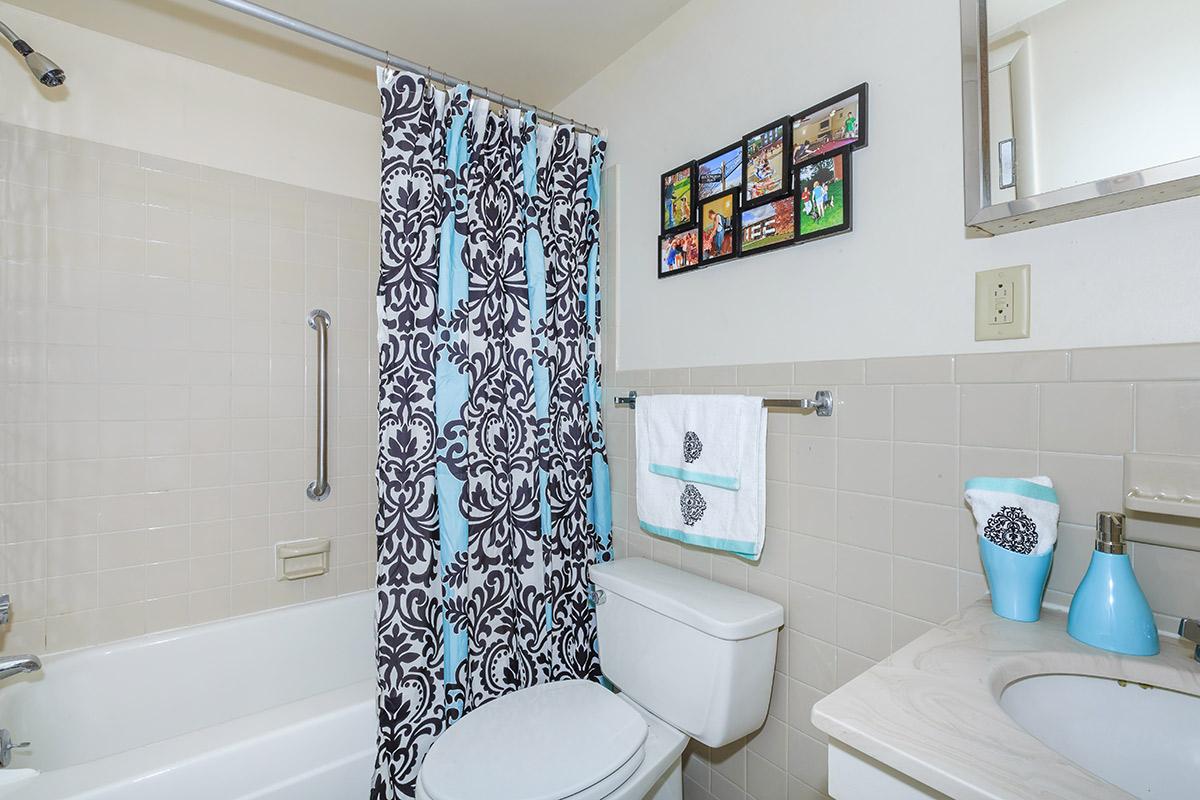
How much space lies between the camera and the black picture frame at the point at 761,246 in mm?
1265

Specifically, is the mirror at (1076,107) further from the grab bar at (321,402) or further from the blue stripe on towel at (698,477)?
the grab bar at (321,402)

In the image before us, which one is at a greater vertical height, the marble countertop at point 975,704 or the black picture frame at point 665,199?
the black picture frame at point 665,199

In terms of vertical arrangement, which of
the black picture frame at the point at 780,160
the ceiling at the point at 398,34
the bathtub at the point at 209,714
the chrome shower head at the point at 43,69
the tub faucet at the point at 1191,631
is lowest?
the bathtub at the point at 209,714

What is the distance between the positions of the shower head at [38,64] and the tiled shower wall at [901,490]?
5.87ft

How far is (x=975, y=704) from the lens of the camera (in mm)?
604

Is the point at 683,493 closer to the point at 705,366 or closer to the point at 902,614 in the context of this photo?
the point at 705,366

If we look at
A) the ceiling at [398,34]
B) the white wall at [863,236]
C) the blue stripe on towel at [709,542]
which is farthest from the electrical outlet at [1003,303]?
the ceiling at [398,34]

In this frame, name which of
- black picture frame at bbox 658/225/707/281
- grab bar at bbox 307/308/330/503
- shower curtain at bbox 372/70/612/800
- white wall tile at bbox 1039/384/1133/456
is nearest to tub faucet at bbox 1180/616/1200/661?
white wall tile at bbox 1039/384/1133/456

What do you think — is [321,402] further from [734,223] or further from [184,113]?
[734,223]

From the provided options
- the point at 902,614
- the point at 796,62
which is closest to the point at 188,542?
the point at 902,614

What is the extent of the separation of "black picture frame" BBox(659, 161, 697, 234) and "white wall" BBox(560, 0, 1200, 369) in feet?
0.14

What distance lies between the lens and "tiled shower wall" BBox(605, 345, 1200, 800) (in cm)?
81

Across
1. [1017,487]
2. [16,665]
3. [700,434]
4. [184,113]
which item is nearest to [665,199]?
[700,434]

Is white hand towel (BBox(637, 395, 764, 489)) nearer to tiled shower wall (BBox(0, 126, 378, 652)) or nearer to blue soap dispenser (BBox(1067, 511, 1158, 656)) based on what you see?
blue soap dispenser (BBox(1067, 511, 1158, 656))
